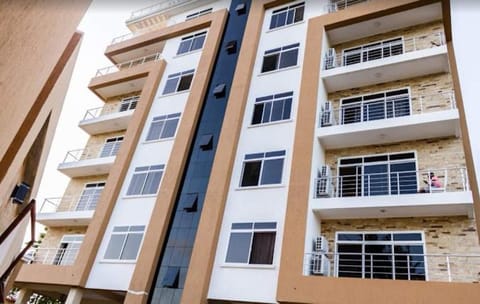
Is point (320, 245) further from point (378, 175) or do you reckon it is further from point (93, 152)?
point (93, 152)

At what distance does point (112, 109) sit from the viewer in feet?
64.3

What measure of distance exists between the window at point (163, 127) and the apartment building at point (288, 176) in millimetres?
73

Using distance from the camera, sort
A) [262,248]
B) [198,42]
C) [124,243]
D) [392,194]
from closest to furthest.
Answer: [262,248], [392,194], [124,243], [198,42]

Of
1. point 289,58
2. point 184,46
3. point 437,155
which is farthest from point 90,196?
point 437,155

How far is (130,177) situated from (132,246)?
313cm

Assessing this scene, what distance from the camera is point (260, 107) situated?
45.5ft

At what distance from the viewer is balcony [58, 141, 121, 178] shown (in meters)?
16.5

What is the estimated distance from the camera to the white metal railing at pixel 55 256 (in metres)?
15.6

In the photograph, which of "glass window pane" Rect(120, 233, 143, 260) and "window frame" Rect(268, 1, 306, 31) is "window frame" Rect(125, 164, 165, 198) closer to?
"glass window pane" Rect(120, 233, 143, 260)

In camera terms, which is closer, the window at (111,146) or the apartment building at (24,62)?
the apartment building at (24,62)

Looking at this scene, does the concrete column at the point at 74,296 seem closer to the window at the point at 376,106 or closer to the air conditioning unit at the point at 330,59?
the window at the point at 376,106

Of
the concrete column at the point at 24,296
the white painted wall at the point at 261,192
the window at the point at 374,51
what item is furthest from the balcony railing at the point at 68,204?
the window at the point at 374,51


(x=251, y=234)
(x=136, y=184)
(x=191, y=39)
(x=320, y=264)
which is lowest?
(x=320, y=264)

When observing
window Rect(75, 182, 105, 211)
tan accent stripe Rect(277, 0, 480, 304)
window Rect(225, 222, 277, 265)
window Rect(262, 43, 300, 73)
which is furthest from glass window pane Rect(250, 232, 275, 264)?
window Rect(75, 182, 105, 211)
